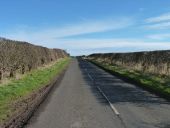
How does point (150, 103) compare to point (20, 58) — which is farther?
point (20, 58)

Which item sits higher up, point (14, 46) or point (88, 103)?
point (14, 46)

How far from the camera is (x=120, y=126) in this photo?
1101cm

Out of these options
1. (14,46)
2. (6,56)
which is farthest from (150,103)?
(14,46)

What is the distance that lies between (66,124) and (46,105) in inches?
175

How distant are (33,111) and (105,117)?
2900 mm

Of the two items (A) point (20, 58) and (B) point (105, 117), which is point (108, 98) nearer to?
(B) point (105, 117)

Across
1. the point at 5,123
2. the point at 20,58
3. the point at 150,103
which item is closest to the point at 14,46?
the point at 20,58

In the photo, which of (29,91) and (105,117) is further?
(29,91)

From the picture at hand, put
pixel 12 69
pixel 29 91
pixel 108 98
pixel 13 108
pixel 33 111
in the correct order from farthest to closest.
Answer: pixel 12 69, pixel 29 91, pixel 108 98, pixel 13 108, pixel 33 111

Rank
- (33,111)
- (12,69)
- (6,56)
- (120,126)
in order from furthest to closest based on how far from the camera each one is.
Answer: (12,69)
(6,56)
(33,111)
(120,126)

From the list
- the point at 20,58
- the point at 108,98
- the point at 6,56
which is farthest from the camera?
the point at 20,58

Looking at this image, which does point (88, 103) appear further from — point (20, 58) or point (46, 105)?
point (20, 58)

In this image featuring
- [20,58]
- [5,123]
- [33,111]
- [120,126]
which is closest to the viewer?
[120,126]

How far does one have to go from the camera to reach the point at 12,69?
1200 inches
